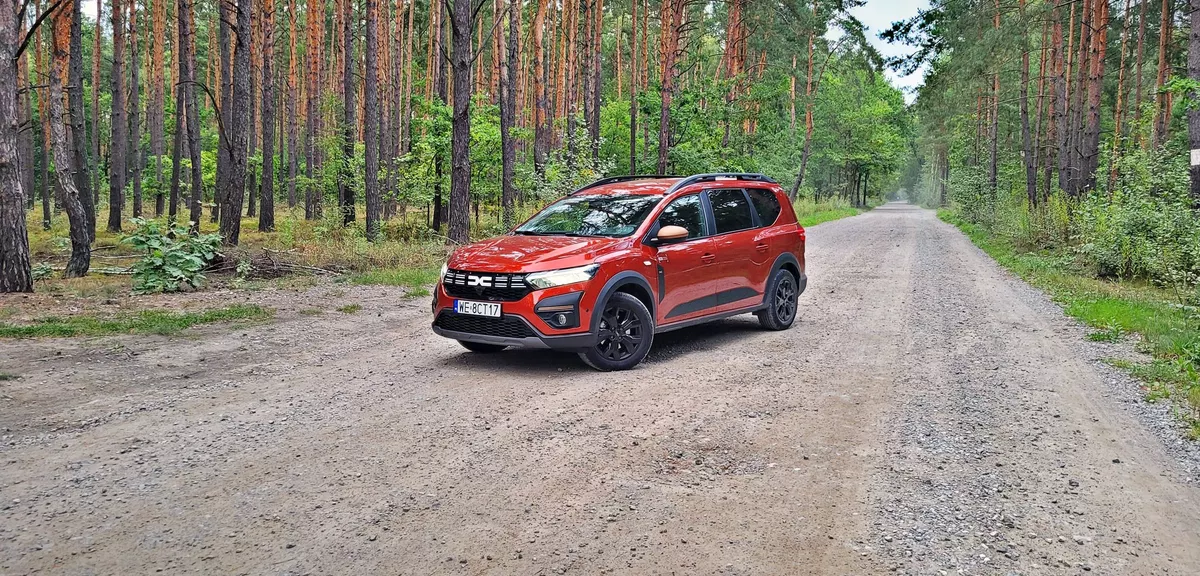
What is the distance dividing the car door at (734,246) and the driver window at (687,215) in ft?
0.68

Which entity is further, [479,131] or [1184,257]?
[479,131]

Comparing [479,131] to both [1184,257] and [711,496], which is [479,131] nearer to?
[1184,257]

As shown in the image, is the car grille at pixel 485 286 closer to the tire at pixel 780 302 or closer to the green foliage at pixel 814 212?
the tire at pixel 780 302

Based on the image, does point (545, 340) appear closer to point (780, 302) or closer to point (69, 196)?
point (780, 302)

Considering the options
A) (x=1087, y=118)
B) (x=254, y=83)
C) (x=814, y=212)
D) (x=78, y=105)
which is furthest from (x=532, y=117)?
(x=1087, y=118)

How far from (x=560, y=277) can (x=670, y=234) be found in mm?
1249

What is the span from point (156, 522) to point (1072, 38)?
31066 millimetres

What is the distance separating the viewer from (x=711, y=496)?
4207mm

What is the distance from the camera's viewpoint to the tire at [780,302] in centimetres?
928

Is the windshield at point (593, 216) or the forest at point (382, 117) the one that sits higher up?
the forest at point (382, 117)

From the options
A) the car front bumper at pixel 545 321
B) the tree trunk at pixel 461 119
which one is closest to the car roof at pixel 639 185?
the car front bumper at pixel 545 321

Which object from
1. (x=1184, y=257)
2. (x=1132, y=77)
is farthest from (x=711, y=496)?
(x=1132, y=77)

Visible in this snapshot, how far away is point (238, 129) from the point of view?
1630 centimetres

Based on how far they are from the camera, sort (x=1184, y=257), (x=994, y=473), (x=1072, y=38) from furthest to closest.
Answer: (x=1072, y=38) < (x=1184, y=257) < (x=994, y=473)
